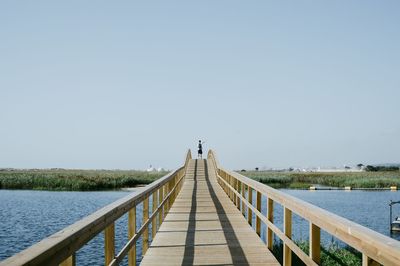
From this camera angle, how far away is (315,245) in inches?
169

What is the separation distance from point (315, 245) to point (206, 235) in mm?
4821

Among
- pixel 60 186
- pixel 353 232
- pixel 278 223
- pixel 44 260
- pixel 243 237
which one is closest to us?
pixel 44 260

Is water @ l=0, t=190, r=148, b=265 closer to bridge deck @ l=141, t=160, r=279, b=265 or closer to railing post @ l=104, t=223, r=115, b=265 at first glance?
bridge deck @ l=141, t=160, r=279, b=265

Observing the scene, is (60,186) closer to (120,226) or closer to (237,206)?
(120,226)

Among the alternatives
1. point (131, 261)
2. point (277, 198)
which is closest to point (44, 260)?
point (131, 261)

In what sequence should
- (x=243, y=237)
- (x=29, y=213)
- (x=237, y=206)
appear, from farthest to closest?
(x=29, y=213)
(x=237, y=206)
(x=243, y=237)

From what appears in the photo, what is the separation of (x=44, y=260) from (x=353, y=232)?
193 cm

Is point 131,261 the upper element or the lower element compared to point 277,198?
lower

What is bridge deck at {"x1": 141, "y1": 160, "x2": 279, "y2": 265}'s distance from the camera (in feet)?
22.3

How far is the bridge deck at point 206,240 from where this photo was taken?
6.79m

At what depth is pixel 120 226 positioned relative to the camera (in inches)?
862

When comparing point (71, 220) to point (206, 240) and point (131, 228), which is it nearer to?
point (206, 240)

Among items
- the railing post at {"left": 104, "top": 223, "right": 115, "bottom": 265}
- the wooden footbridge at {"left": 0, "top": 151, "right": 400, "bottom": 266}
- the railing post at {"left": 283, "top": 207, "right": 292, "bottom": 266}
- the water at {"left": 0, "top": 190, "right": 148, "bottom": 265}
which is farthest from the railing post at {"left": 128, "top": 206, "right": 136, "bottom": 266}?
the water at {"left": 0, "top": 190, "right": 148, "bottom": 265}

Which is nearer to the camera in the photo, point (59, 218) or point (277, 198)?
point (277, 198)
